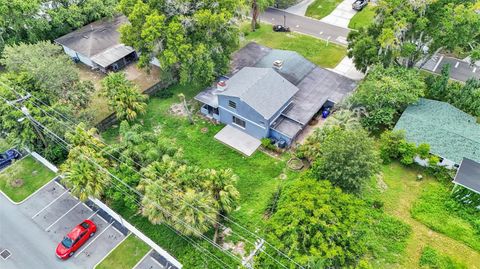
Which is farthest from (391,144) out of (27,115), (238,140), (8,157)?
(8,157)

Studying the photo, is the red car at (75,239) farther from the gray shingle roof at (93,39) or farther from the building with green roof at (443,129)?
the building with green roof at (443,129)

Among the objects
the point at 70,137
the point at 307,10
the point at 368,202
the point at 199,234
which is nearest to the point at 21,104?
the point at 70,137

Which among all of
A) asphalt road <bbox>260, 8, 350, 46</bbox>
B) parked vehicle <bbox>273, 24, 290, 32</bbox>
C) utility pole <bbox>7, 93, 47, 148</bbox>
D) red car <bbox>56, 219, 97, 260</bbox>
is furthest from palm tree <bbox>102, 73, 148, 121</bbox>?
asphalt road <bbox>260, 8, 350, 46</bbox>

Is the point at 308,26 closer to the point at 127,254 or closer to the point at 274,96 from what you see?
the point at 274,96

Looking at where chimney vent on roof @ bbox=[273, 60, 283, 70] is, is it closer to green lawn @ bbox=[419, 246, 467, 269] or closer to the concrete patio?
the concrete patio

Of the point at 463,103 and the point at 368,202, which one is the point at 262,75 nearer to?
the point at 368,202
